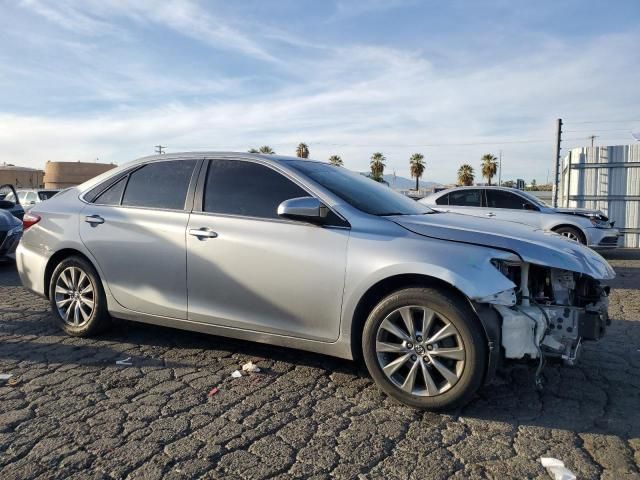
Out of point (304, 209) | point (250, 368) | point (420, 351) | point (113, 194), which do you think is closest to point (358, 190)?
point (304, 209)

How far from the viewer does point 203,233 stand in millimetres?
4227

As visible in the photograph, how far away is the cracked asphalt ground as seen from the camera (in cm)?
280

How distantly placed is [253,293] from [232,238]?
0.45 m

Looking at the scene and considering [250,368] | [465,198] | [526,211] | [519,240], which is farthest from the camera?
[465,198]

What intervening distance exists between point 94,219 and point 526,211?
375 inches

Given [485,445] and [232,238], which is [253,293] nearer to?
[232,238]

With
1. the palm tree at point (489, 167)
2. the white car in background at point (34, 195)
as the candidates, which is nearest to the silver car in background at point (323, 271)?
the white car in background at point (34, 195)

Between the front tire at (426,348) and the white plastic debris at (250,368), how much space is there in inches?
39.4

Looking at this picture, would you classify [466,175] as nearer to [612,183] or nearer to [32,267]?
[612,183]

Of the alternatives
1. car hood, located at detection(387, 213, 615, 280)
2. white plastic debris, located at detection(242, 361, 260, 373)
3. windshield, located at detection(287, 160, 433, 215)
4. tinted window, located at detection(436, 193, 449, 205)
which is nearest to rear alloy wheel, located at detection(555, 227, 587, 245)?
tinted window, located at detection(436, 193, 449, 205)

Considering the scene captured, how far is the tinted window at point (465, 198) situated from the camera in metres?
12.1

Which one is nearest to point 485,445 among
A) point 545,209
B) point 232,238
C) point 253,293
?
point 253,293

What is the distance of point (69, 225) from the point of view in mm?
4980

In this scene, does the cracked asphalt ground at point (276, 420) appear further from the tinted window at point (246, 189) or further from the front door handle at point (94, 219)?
the tinted window at point (246, 189)
